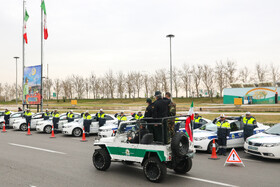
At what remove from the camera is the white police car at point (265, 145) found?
9.02 meters

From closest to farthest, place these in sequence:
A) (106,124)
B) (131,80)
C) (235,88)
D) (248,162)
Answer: (248,162)
(106,124)
(235,88)
(131,80)

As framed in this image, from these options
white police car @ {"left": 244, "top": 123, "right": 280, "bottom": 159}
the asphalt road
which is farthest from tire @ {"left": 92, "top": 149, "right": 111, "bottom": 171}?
white police car @ {"left": 244, "top": 123, "right": 280, "bottom": 159}

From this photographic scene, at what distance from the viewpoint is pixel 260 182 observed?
6738 millimetres

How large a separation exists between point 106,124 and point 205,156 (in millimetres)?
7127

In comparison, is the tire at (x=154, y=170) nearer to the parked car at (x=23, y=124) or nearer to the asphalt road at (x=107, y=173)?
the asphalt road at (x=107, y=173)

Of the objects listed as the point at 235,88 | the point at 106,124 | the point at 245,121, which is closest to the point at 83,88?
the point at 235,88

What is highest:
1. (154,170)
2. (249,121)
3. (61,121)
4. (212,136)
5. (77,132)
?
(249,121)

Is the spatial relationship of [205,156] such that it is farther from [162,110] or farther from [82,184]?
[82,184]

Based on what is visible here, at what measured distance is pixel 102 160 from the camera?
305 inches

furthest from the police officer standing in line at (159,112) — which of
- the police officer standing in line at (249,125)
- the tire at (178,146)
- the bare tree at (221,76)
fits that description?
the bare tree at (221,76)

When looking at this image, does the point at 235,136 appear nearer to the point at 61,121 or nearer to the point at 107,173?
the point at 107,173

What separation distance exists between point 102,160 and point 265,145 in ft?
17.8

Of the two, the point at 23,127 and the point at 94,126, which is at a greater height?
the point at 94,126

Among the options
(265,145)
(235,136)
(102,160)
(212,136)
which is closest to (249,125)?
(235,136)
